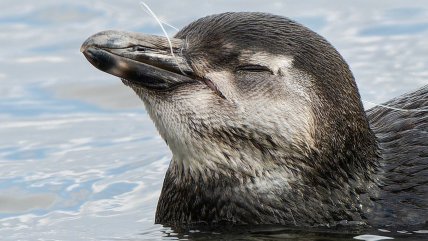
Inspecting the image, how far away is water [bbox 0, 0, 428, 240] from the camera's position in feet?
46.1

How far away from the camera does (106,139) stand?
16812 millimetres

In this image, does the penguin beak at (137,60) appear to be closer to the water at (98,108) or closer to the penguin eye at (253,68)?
the penguin eye at (253,68)

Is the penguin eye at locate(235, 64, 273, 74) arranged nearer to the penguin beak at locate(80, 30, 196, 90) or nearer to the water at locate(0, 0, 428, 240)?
the penguin beak at locate(80, 30, 196, 90)

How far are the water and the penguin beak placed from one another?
1.41m

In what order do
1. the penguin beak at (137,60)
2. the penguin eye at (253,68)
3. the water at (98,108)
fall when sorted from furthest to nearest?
the water at (98,108), the penguin eye at (253,68), the penguin beak at (137,60)

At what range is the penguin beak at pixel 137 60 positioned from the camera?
11891mm

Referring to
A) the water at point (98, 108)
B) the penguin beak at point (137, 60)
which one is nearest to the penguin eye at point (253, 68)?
the penguin beak at point (137, 60)

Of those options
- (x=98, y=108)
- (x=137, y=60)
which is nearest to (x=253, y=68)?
(x=137, y=60)

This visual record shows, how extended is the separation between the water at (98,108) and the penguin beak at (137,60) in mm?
1409

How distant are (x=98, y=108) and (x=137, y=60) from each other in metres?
6.26

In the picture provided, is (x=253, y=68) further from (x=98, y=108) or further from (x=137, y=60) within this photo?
(x=98, y=108)

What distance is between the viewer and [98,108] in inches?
715

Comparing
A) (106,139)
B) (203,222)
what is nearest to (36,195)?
(106,139)

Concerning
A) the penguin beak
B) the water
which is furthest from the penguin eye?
the water
